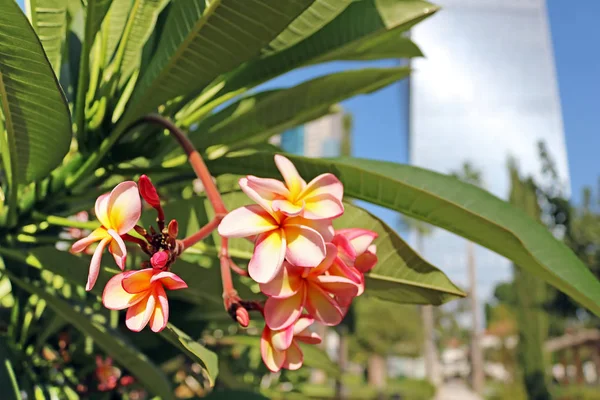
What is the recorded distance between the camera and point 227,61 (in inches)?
22.5

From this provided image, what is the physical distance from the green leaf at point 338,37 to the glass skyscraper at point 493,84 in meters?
→ 47.8

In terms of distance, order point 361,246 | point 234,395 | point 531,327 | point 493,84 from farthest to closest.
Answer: point 493,84 → point 531,327 → point 234,395 → point 361,246

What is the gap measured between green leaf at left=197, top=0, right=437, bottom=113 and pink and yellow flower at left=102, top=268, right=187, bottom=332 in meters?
0.44

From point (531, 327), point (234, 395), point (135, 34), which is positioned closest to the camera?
point (135, 34)

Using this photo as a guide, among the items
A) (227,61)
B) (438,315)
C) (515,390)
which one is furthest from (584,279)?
(438,315)

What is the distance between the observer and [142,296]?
1.31 ft

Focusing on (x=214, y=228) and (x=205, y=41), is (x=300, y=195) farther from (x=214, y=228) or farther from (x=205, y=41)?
(x=205, y=41)

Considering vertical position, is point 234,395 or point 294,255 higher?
point 294,255

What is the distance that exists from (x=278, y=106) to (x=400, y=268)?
1.18ft

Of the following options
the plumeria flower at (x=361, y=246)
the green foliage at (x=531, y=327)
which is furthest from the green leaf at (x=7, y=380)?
the green foliage at (x=531, y=327)

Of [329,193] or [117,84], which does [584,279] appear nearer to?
[329,193]

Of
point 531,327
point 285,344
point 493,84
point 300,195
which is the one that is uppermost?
point 493,84

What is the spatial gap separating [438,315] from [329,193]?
26706mm

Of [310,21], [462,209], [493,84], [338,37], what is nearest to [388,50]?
[338,37]
